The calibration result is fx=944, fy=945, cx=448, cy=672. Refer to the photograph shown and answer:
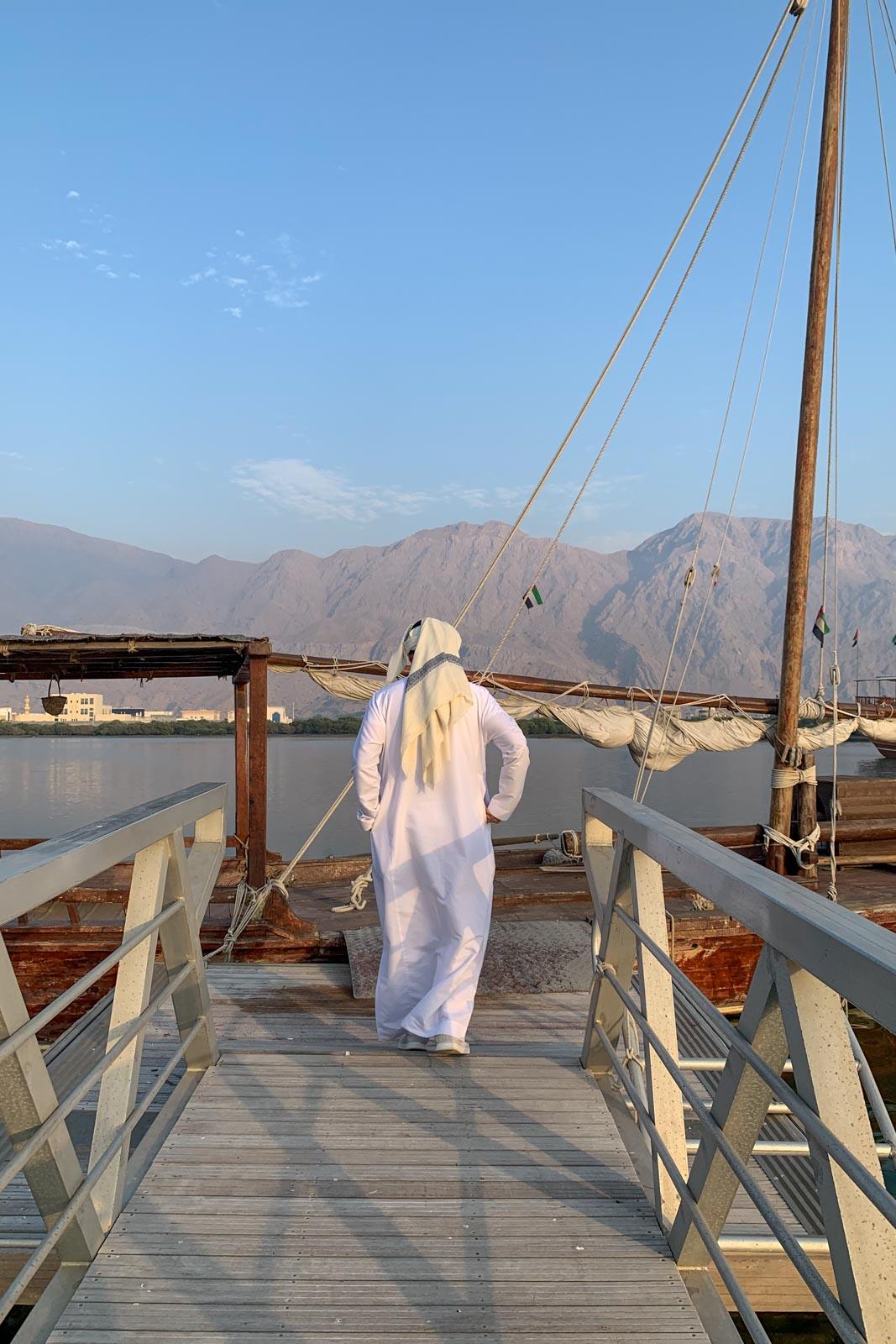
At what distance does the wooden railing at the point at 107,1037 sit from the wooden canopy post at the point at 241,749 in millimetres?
5177

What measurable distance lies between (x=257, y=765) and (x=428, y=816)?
3508 mm

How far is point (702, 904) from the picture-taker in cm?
805

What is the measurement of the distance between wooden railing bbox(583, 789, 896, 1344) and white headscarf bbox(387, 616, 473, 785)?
0.88 m

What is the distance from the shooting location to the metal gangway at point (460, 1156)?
157 cm

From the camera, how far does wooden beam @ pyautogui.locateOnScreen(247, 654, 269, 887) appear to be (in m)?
6.92

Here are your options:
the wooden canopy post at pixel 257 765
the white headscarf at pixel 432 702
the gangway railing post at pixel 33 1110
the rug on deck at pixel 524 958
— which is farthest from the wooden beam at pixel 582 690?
the gangway railing post at pixel 33 1110

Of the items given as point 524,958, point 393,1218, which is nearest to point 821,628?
point 524,958

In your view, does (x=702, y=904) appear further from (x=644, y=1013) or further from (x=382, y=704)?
(x=644, y=1013)

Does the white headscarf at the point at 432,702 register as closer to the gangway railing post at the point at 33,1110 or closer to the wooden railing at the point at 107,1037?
the wooden railing at the point at 107,1037

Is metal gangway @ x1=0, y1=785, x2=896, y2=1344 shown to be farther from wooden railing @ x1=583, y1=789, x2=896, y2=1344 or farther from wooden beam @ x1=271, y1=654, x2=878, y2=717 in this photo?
wooden beam @ x1=271, y1=654, x2=878, y2=717

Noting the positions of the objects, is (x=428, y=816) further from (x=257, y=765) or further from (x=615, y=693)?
(x=615, y=693)

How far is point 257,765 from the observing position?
7.15 metres

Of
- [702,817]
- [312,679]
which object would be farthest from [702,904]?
[702,817]

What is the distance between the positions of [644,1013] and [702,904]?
5765 millimetres
